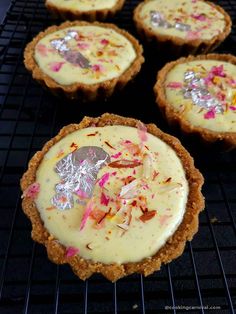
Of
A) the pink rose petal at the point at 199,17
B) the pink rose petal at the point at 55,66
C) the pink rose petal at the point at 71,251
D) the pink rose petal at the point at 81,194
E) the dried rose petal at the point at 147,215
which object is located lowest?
the pink rose petal at the point at 71,251

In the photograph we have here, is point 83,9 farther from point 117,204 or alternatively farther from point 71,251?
point 71,251

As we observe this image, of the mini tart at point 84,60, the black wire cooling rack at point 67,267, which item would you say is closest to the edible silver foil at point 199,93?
the black wire cooling rack at point 67,267

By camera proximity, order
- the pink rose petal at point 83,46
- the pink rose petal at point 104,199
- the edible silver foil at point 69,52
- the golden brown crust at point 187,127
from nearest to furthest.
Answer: the pink rose petal at point 104,199 → the golden brown crust at point 187,127 → the edible silver foil at point 69,52 → the pink rose petal at point 83,46

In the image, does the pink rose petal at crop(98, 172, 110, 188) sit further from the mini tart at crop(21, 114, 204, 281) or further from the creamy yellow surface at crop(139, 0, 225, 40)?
the creamy yellow surface at crop(139, 0, 225, 40)

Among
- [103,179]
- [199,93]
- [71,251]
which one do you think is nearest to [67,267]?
[71,251]

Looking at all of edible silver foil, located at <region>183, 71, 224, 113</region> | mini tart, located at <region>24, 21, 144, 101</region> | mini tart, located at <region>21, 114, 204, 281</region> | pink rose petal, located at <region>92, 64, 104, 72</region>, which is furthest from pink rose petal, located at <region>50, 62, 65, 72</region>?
edible silver foil, located at <region>183, 71, 224, 113</region>

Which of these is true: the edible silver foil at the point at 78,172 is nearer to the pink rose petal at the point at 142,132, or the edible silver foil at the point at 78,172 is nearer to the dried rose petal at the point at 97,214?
the dried rose petal at the point at 97,214

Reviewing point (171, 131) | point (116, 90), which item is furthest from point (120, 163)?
point (116, 90)
